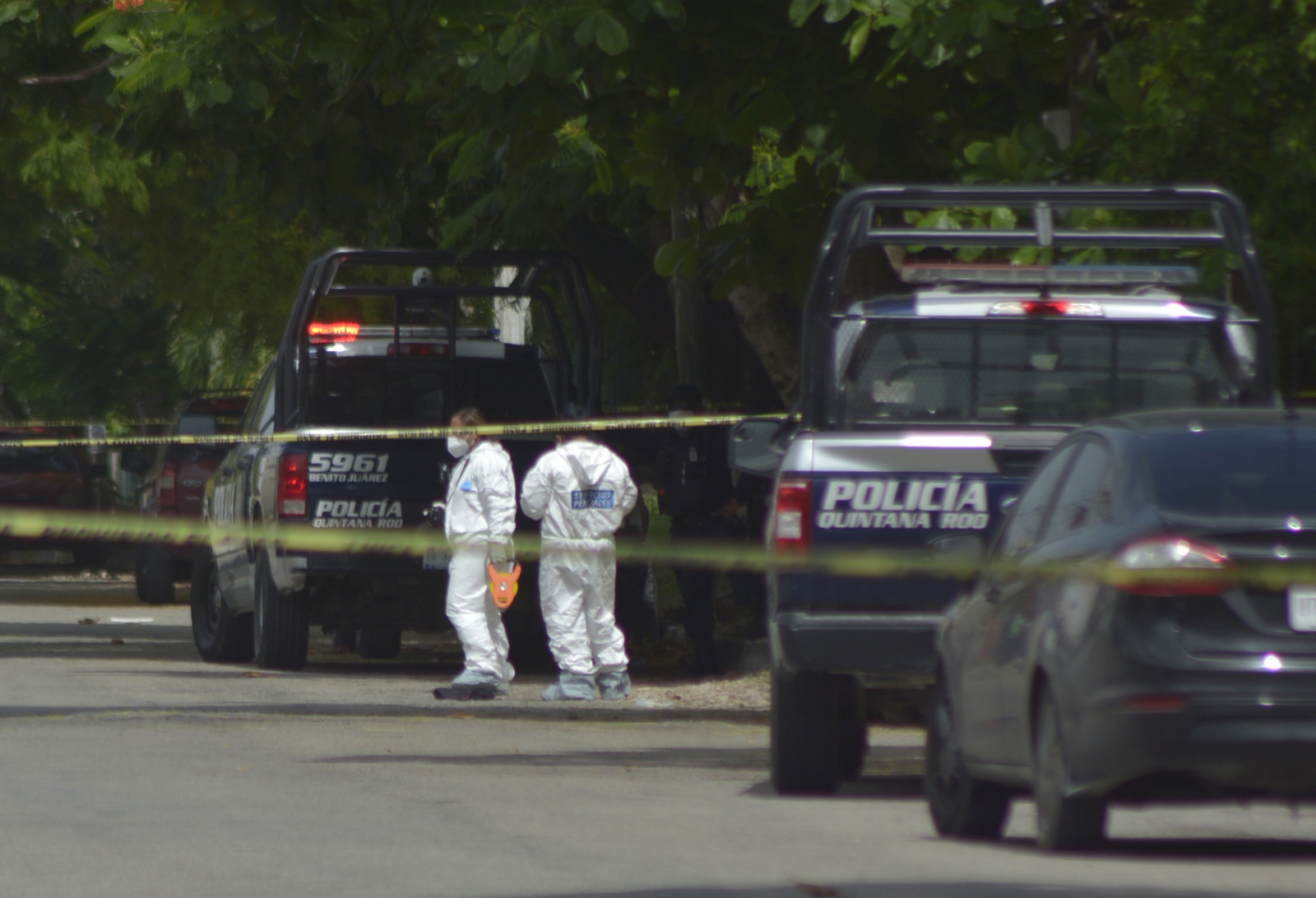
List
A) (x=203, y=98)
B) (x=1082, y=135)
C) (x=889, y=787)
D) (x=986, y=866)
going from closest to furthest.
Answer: (x=986, y=866) → (x=889, y=787) → (x=1082, y=135) → (x=203, y=98)

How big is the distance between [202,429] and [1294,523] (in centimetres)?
1098

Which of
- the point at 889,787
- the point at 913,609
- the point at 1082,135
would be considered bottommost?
the point at 889,787

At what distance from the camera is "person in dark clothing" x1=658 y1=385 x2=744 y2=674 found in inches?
640

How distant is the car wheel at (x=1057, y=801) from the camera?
759 centimetres

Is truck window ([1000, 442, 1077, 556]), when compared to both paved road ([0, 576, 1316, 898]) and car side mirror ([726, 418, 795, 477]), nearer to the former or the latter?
paved road ([0, 576, 1316, 898])

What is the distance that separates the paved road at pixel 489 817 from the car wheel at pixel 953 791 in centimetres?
12

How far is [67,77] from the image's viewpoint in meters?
17.3

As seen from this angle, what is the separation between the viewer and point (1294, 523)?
726 centimetres

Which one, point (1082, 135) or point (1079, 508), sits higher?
point (1082, 135)

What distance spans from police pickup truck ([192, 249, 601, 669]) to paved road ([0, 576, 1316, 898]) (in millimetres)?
1368

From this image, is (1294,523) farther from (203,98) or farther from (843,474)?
(203,98)

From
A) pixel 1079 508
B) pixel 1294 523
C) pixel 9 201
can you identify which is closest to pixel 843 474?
pixel 1079 508

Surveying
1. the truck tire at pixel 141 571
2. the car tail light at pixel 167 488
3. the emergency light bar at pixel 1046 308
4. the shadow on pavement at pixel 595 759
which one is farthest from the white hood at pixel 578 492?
the truck tire at pixel 141 571

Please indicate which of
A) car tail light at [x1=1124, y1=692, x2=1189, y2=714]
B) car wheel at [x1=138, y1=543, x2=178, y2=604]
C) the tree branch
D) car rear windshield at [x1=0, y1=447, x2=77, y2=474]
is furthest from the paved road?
car rear windshield at [x1=0, y1=447, x2=77, y2=474]
